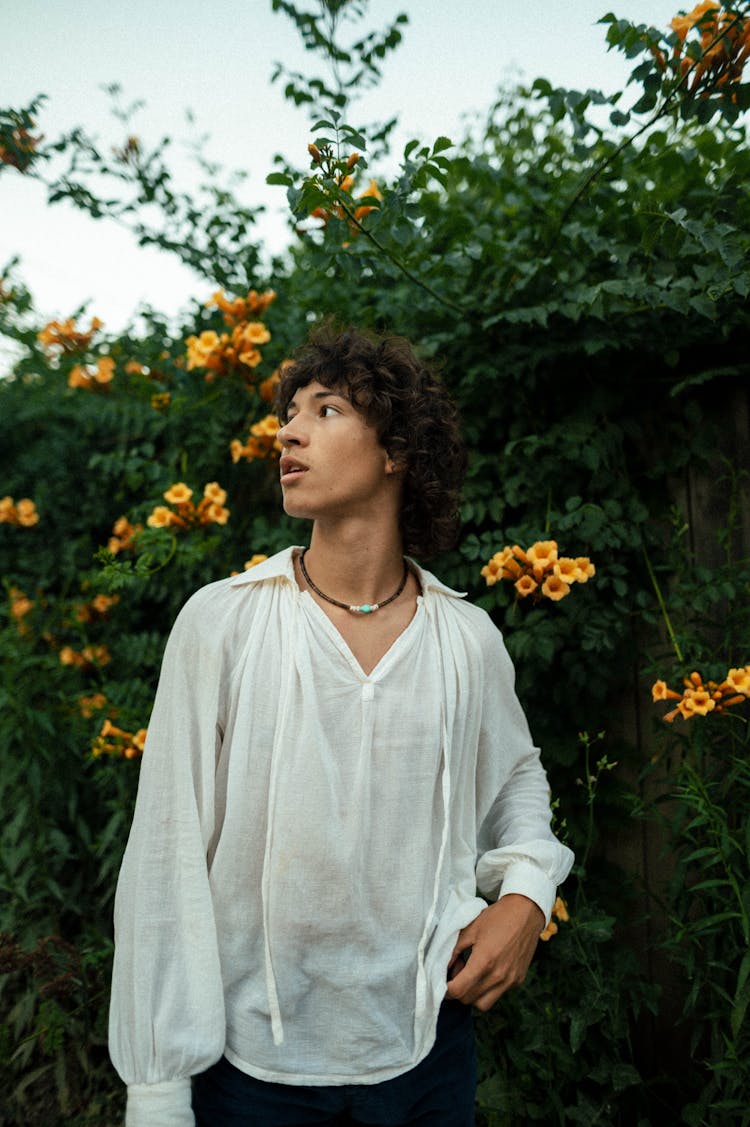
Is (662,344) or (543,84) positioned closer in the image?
(543,84)

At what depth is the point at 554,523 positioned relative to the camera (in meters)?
1.84

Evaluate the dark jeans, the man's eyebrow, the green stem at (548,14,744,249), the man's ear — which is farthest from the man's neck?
the green stem at (548,14,744,249)

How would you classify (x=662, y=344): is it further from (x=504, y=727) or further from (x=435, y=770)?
(x=435, y=770)

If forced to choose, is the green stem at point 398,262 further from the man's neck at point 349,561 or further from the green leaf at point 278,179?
the man's neck at point 349,561

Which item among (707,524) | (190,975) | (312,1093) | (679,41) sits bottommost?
(312,1093)

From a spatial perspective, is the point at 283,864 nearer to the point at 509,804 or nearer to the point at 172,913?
the point at 172,913

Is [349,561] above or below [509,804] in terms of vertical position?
above

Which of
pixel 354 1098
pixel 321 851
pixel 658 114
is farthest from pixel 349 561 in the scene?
pixel 658 114

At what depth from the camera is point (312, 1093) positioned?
1.06 meters

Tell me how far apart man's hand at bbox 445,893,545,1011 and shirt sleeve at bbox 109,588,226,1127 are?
0.35 metres

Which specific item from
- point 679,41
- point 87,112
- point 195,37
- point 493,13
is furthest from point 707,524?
point 87,112

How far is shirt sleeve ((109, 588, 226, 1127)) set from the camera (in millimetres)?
971

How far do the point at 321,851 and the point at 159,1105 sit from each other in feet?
1.18

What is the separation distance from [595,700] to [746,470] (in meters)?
0.68
